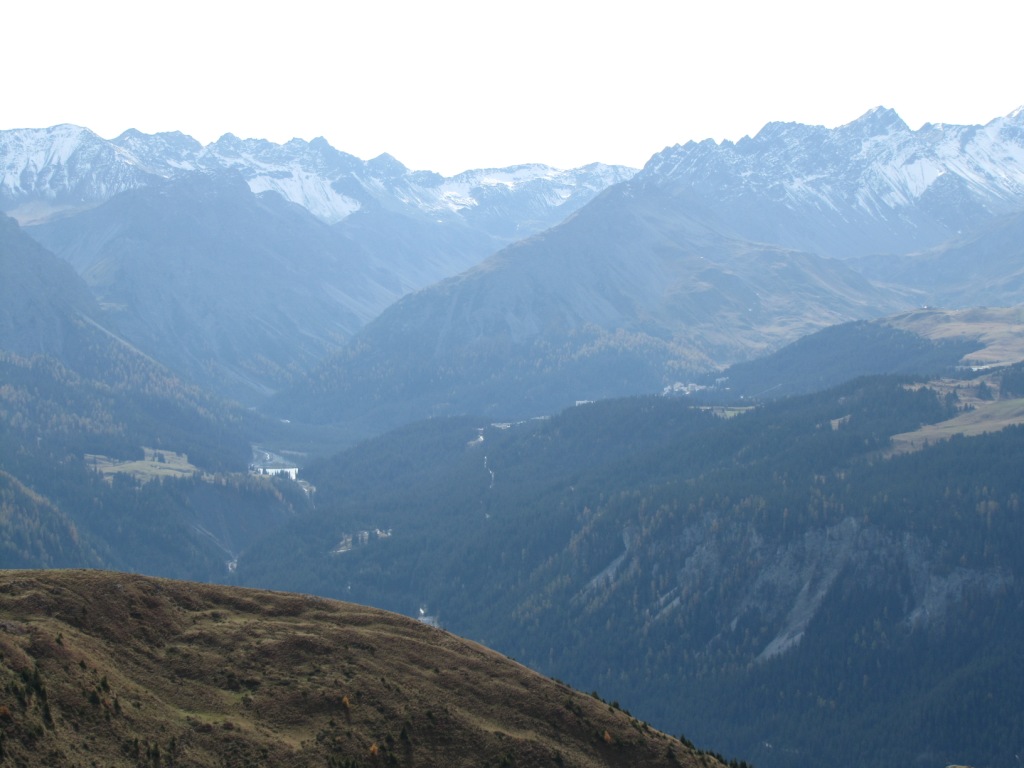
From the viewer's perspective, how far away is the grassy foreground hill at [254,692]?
2985 inches

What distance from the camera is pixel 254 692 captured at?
87562mm

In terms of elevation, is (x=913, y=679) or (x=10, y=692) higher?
(x=10, y=692)

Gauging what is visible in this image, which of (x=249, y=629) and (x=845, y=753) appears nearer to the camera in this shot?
(x=249, y=629)

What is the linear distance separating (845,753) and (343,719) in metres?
111

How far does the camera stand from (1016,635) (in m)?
195

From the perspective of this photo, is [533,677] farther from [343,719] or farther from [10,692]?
[10,692]

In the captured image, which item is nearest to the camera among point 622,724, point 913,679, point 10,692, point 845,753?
point 10,692

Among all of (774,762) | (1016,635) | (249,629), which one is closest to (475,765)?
(249,629)

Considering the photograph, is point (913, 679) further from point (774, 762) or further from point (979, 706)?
point (774, 762)

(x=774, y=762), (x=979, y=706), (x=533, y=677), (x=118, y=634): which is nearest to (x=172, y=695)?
(x=118, y=634)

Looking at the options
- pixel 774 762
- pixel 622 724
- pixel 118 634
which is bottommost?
pixel 774 762

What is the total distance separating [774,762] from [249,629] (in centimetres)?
10452

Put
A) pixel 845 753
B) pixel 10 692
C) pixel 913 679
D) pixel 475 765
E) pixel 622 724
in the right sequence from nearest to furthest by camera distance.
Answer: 1. pixel 10 692
2. pixel 475 765
3. pixel 622 724
4. pixel 845 753
5. pixel 913 679

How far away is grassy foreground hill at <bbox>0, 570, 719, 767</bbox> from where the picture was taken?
75812mm
